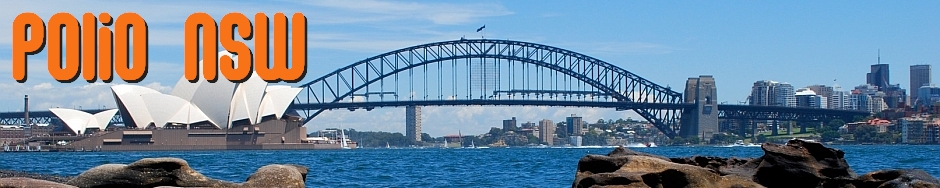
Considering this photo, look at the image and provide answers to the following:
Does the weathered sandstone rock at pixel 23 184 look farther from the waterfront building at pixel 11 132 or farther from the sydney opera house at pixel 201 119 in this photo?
the waterfront building at pixel 11 132

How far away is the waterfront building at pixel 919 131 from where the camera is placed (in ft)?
326

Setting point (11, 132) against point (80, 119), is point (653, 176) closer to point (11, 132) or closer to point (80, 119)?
point (80, 119)

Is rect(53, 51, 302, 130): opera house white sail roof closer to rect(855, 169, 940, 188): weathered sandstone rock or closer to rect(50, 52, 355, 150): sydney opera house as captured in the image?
rect(50, 52, 355, 150): sydney opera house

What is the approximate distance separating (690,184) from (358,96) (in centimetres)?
9037

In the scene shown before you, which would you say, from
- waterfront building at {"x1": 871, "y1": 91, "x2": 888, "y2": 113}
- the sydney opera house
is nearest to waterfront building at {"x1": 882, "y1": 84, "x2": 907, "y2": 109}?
waterfront building at {"x1": 871, "y1": 91, "x2": 888, "y2": 113}

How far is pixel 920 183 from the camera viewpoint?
36.5 feet

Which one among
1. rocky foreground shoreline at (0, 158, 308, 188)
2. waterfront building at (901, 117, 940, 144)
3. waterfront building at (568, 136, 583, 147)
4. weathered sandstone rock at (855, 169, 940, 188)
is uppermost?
rocky foreground shoreline at (0, 158, 308, 188)

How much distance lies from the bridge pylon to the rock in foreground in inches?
3671

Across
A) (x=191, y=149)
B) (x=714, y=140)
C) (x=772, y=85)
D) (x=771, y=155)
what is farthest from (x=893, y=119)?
(x=771, y=155)

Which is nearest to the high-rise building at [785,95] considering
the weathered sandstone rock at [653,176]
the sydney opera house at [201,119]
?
the sydney opera house at [201,119]

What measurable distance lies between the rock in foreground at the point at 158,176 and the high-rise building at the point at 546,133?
12327 cm

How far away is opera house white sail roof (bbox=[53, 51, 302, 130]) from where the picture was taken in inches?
3100

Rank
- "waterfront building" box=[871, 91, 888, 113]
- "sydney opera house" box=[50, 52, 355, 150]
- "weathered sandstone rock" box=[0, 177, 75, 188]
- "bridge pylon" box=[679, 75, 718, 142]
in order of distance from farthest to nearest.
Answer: "waterfront building" box=[871, 91, 888, 113]
"bridge pylon" box=[679, 75, 718, 142]
"sydney opera house" box=[50, 52, 355, 150]
"weathered sandstone rock" box=[0, 177, 75, 188]

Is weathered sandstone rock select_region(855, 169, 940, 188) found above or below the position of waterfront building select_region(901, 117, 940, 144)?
above
